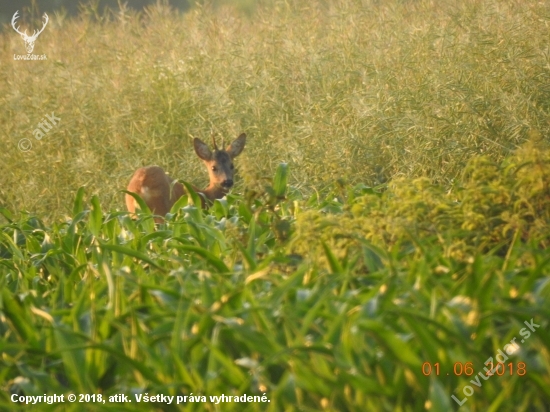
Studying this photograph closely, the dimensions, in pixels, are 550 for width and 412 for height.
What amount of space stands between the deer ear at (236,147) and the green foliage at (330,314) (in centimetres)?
446

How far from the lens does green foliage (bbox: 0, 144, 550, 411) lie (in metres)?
2.67

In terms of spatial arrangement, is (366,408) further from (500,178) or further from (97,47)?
(97,47)

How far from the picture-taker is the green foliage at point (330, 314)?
267 cm

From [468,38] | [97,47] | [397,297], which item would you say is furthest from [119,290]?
[97,47]

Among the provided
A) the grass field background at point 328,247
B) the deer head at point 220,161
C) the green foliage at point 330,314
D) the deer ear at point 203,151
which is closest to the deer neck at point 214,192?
the deer head at point 220,161

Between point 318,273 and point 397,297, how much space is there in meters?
0.53

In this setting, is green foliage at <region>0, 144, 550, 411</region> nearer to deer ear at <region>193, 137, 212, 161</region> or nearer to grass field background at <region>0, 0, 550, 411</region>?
grass field background at <region>0, 0, 550, 411</region>

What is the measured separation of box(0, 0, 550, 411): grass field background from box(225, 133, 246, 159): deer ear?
0.90 feet

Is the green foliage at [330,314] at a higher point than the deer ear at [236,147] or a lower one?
lower

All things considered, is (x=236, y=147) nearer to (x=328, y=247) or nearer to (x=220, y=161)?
(x=220, y=161)

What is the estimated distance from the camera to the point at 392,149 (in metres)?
7.91
